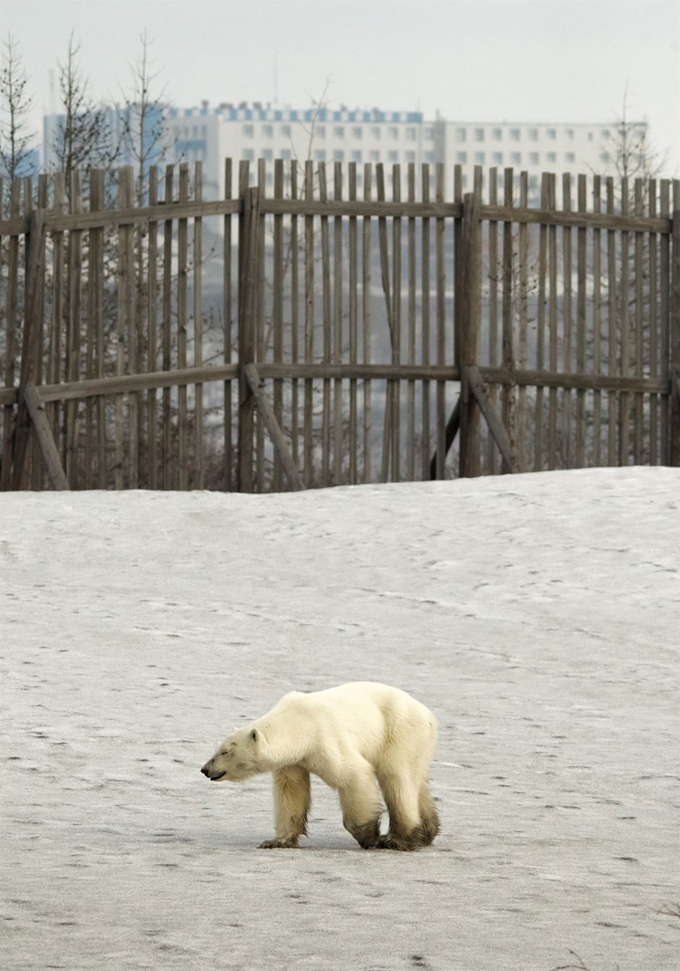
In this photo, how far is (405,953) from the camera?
3381 mm

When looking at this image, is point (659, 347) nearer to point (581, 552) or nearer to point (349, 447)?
point (349, 447)

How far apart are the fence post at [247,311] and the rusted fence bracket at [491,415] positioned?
180 cm

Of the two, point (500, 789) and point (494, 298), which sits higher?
point (494, 298)

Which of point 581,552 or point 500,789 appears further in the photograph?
point 581,552

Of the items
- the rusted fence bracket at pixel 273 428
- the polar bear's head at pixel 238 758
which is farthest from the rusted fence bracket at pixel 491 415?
the polar bear's head at pixel 238 758

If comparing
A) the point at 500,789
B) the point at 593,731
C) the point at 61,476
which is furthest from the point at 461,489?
the point at 500,789

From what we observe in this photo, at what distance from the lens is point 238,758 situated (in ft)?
14.8

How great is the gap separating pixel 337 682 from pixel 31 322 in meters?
5.65

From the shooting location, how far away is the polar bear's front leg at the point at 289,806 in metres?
4.57

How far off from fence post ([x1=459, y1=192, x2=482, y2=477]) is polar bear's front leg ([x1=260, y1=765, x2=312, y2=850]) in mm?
8582

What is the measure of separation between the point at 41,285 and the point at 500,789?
7.44 metres

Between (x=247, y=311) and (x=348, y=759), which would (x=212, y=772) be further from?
(x=247, y=311)

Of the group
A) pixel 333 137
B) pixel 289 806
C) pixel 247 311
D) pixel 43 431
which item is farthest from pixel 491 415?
pixel 333 137

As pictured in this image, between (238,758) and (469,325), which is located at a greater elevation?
(469,325)
